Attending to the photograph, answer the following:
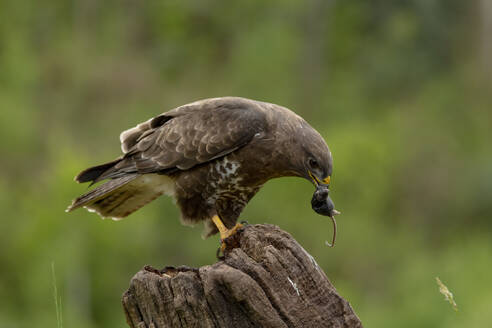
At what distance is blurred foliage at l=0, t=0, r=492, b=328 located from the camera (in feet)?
74.5

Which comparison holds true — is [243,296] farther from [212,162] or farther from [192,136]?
[192,136]

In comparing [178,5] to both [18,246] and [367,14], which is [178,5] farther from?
[18,246]

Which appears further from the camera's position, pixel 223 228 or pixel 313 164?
pixel 223 228

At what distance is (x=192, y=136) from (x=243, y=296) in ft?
7.38

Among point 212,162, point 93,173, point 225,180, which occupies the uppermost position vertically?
point 93,173

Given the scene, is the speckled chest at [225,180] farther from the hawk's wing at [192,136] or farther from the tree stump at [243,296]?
the tree stump at [243,296]

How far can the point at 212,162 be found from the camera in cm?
605

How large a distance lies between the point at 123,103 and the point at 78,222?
7.43 meters

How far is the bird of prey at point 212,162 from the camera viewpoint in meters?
5.78

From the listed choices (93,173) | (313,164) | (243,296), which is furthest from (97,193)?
(243,296)

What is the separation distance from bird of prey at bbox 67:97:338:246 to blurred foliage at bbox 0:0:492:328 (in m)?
12.9

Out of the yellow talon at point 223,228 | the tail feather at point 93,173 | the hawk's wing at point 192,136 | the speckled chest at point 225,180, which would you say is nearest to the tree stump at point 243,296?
the yellow talon at point 223,228

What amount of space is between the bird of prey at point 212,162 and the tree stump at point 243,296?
44.9 inches

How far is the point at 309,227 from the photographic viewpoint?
2414 cm
